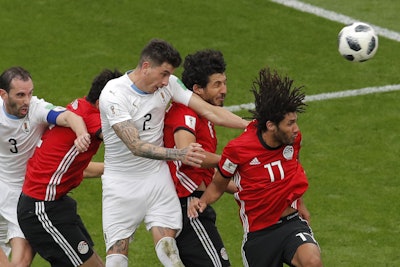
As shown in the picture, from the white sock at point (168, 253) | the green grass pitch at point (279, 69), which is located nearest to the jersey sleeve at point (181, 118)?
the white sock at point (168, 253)

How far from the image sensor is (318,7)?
19625 mm

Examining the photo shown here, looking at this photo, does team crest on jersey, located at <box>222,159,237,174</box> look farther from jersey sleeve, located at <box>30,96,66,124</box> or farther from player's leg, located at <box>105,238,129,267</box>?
jersey sleeve, located at <box>30,96,66,124</box>

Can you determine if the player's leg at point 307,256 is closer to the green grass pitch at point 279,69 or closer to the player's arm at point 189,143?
the player's arm at point 189,143

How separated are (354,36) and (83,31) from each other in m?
6.29

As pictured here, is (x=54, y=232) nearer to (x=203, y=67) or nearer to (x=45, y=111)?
(x=45, y=111)

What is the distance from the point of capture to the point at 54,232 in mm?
11398

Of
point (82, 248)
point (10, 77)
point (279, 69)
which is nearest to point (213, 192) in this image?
point (82, 248)

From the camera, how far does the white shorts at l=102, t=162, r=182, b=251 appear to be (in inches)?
430

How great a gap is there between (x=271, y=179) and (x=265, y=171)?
0.27 ft

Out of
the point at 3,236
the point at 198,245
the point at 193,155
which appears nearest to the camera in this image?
the point at 193,155

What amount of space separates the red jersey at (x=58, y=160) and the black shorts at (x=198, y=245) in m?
1.05

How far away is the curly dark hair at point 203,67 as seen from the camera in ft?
36.7

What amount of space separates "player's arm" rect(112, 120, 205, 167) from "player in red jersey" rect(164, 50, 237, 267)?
0.48m

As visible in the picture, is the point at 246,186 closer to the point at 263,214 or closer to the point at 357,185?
the point at 263,214
